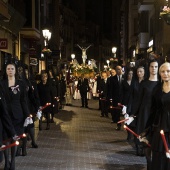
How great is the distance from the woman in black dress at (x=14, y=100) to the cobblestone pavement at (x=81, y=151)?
2.69ft

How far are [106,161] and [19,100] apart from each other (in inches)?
100

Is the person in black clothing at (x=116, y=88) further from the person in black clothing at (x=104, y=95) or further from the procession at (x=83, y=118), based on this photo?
the person in black clothing at (x=104, y=95)

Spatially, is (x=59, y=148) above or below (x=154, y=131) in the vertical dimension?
below

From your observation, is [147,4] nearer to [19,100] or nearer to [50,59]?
[50,59]

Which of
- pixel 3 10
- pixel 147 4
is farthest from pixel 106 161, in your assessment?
pixel 147 4

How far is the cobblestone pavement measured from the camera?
1016 cm

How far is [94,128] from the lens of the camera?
17.3 m

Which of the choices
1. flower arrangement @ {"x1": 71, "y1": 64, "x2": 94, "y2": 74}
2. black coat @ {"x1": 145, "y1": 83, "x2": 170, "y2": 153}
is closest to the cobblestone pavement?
black coat @ {"x1": 145, "y1": 83, "x2": 170, "y2": 153}

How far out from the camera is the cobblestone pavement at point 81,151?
10.2m

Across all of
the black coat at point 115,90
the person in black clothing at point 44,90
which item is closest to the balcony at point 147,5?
the black coat at point 115,90

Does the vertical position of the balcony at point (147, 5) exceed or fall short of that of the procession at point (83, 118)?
it exceeds it

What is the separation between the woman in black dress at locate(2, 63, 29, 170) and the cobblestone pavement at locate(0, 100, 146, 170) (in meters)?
0.82

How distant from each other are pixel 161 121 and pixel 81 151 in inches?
222

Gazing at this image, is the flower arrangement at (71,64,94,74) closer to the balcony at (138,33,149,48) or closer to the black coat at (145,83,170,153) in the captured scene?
the balcony at (138,33,149,48)
